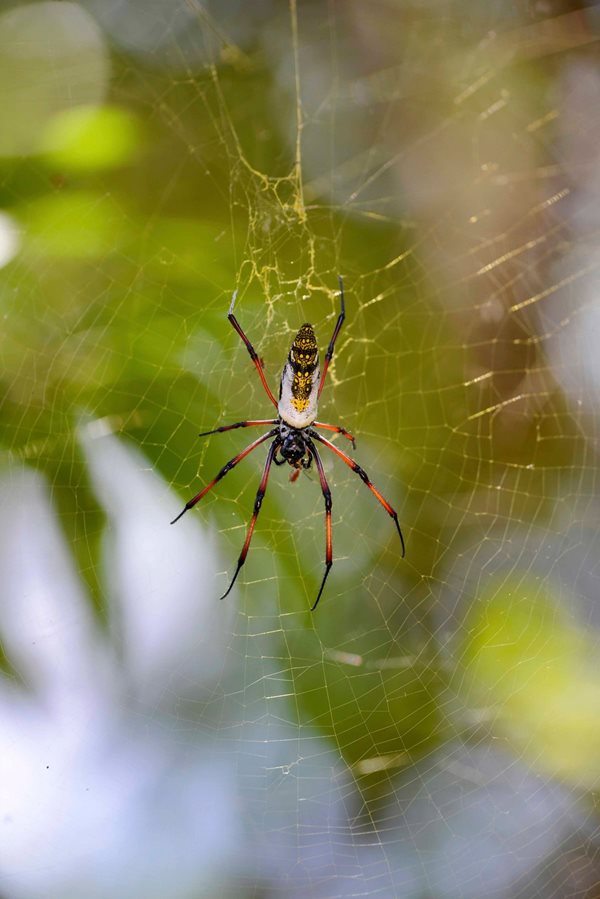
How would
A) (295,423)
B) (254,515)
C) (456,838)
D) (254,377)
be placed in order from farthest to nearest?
(456,838) < (254,377) < (295,423) < (254,515)

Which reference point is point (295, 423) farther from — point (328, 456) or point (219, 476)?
point (328, 456)

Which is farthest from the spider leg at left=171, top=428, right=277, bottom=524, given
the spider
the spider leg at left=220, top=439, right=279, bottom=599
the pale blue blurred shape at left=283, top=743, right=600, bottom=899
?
the pale blue blurred shape at left=283, top=743, right=600, bottom=899

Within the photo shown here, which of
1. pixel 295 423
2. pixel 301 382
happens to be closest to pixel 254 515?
pixel 295 423

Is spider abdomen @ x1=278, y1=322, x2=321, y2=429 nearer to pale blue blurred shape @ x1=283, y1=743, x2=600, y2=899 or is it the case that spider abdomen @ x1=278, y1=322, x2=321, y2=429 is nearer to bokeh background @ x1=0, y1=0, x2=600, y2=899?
bokeh background @ x1=0, y1=0, x2=600, y2=899

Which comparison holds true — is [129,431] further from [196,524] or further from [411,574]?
[411,574]

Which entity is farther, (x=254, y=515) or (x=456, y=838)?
(x=456, y=838)

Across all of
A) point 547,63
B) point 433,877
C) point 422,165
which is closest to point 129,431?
point 422,165

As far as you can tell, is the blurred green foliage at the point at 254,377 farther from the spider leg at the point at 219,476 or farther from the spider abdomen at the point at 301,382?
the spider abdomen at the point at 301,382
